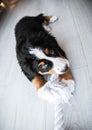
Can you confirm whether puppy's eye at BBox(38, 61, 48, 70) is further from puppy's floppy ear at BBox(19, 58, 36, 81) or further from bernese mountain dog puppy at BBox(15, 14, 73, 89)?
puppy's floppy ear at BBox(19, 58, 36, 81)

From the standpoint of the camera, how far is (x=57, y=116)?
1.15 m

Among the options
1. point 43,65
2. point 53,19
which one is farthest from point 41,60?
point 53,19

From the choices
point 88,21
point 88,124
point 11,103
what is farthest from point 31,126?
point 88,21

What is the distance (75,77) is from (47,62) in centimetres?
29

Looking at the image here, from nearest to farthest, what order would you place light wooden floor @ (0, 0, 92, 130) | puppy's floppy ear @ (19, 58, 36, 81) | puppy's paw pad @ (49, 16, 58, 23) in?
light wooden floor @ (0, 0, 92, 130) → puppy's floppy ear @ (19, 58, 36, 81) → puppy's paw pad @ (49, 16, 58, 23)

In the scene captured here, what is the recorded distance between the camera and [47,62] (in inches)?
46.9

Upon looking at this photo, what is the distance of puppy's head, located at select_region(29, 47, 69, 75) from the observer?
1.19 m

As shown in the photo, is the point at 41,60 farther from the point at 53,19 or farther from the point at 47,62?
the point at 53,19

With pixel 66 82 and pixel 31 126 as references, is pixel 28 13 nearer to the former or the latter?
pixel 66 82

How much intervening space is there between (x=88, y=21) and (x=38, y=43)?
82cm

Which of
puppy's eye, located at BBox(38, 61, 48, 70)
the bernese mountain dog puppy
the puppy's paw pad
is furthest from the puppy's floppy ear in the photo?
the puppy's paw pad

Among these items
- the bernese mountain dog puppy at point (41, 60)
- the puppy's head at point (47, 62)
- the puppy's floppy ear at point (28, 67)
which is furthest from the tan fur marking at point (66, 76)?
the puppy's floppy ear at point (28, 67)

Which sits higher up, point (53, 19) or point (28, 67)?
point (53, 19)

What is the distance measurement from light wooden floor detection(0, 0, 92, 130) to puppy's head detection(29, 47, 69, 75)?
0.21 m
